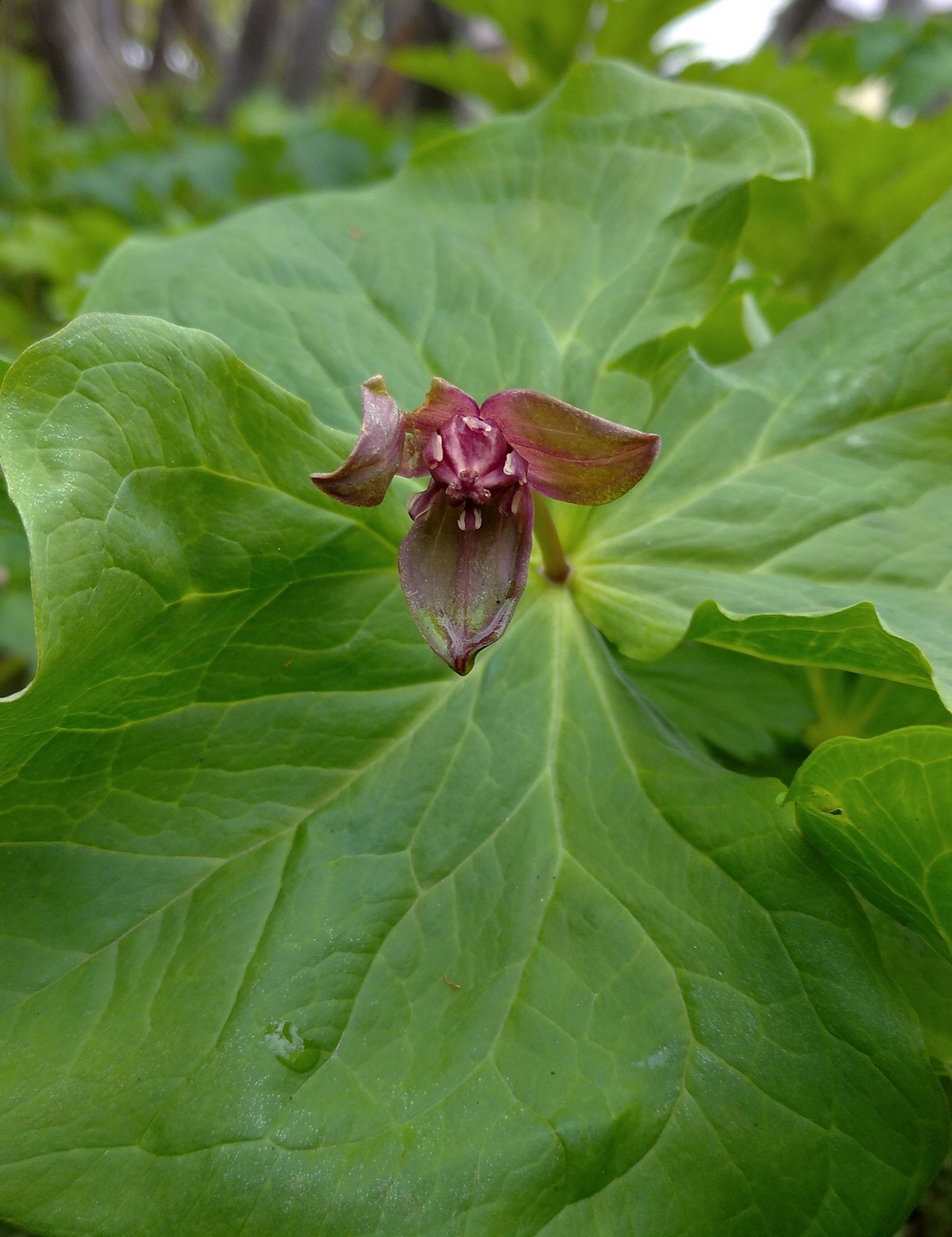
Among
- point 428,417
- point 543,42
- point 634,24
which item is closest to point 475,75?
point 543,42

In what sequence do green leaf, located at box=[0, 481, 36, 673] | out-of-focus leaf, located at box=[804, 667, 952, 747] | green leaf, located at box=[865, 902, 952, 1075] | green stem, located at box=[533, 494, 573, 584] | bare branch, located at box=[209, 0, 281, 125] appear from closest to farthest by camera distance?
1. green leaf, located at box=[865, 902, 952, 1075]
2. green stem, located at box=[533, 494, 573, 584]
3. out-of-focus leaf, located at box=[804, 667, 952, 747]
4. green leaf, located at box=[0, 481, 36, 673]
5. bare branch, located at box=[209, 0, 281, 125]

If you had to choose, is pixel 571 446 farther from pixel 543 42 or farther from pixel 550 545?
pixel 543 42

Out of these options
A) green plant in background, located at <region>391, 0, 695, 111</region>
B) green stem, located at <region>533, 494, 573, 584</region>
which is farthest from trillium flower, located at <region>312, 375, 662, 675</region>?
green plant in background, located at <region>391, 0, 695, 111</region>

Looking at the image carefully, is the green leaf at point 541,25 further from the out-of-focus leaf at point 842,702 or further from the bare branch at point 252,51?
the bare branch at point 252,51

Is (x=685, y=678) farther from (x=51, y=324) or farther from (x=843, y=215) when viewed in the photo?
(x=51, y=324)

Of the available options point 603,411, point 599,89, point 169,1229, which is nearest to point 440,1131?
point 169,1229

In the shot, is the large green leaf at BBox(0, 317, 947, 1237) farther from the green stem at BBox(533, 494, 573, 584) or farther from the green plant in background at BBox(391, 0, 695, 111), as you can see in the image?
the green plant in background at BBox(391, 0, 695, 111)

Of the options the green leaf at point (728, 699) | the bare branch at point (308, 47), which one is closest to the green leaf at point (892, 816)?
the green leaf at point (728, 699)
